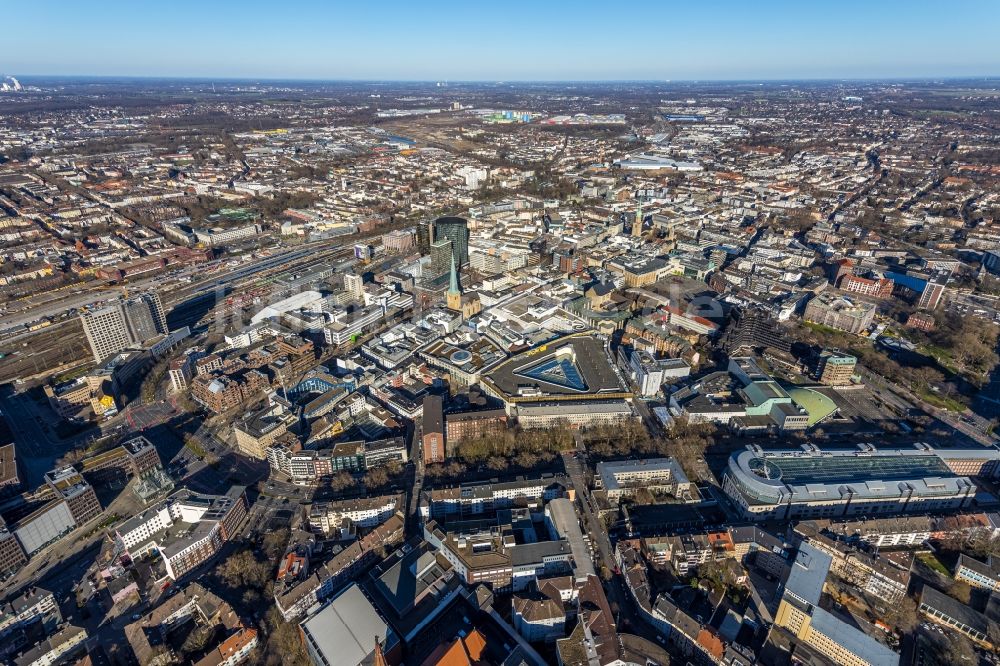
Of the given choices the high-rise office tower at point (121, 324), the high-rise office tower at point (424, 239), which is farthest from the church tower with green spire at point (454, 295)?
the high-rise office tower at point (121, 324)

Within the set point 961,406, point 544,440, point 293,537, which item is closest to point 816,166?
point 961,406

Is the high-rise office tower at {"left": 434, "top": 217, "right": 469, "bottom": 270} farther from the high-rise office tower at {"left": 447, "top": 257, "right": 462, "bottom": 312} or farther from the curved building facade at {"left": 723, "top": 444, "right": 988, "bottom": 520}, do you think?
the curved building facade at {"left": 723, "top": 444, "right": 988, "bottom": 520}

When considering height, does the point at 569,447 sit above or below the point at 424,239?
below

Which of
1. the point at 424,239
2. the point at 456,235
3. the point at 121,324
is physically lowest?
the point at 121,324

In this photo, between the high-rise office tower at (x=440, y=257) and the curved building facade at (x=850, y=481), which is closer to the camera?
the curved building facade at (x=850, y=481)

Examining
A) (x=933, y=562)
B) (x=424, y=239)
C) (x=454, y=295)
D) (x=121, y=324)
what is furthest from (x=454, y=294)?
(x=933, y=562)

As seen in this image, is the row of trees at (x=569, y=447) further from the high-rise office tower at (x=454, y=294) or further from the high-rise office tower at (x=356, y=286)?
the high-rise office tower at (x=356, y=286)

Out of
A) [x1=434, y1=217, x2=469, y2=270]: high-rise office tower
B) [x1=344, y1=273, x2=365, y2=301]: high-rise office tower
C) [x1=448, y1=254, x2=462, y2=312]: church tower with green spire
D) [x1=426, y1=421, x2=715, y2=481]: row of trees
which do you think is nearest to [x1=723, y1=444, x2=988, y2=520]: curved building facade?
[x1=426, y1=421, x2=715, y2=481]: row of trees

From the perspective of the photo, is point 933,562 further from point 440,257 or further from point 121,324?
point 121,324
